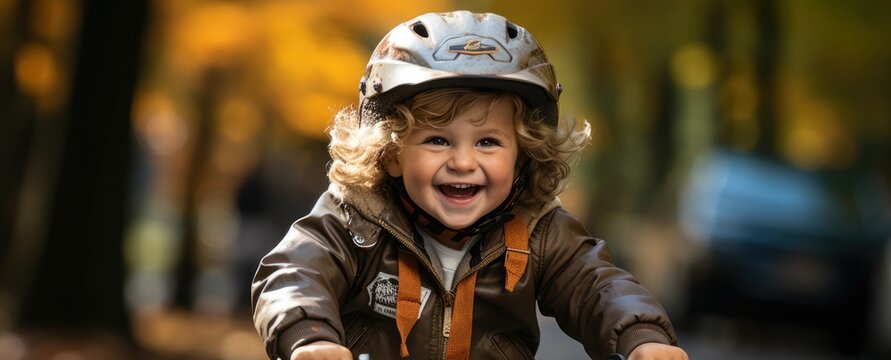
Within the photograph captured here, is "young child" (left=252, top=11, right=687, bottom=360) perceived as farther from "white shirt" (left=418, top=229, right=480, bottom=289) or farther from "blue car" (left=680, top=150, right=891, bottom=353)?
"blue car" (left=680, top=150, right=891, bottom=353)

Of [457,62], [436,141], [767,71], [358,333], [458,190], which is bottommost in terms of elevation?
[767,71]

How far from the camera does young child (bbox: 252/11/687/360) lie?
4090 millimetres

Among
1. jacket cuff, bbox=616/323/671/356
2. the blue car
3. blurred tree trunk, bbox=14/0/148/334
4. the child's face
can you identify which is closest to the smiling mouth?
the child's face

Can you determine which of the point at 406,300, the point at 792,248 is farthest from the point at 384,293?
the point at 792,248

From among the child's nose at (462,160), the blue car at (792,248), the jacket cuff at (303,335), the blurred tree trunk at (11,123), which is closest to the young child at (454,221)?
the child's nose at (462,160)

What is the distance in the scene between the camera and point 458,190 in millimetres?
4223

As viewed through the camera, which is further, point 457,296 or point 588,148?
point 588,148

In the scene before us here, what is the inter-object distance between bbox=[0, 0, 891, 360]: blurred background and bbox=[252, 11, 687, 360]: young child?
8.35 m

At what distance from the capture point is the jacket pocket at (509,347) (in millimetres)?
4297

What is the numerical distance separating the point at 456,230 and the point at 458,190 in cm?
12

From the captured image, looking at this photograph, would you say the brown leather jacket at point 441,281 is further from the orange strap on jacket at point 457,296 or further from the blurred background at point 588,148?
the blurred background at point 588,148

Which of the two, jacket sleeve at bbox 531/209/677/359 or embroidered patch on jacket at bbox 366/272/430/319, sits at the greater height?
jacket sleeve at bbox 531/209/677/359

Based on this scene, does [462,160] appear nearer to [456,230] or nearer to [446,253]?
[456,230]

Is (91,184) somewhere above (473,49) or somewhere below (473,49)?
below
